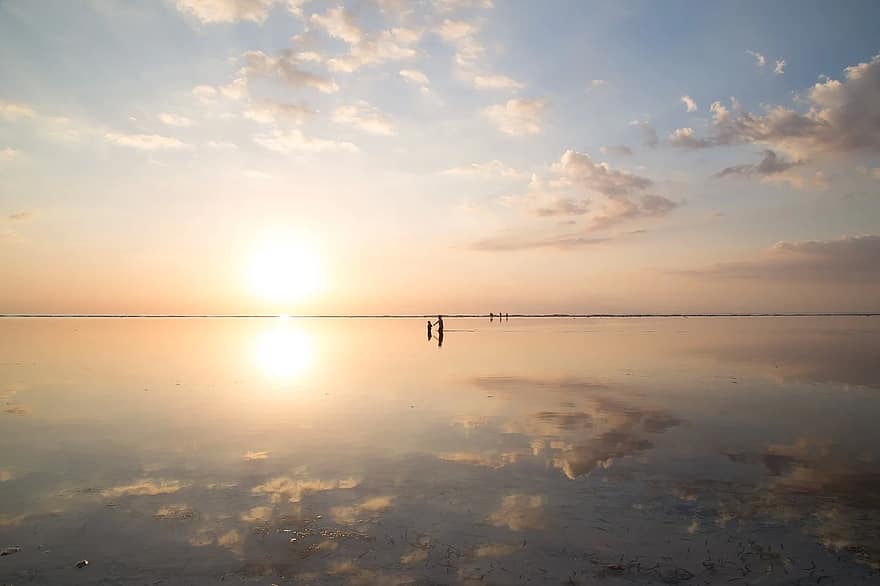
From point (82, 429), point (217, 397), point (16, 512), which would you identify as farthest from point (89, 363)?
point (16, 512)

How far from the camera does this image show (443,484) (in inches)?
506

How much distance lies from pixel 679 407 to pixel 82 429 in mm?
22643

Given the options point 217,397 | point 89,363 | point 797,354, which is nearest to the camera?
point 217,397

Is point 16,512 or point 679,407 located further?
point 679,407

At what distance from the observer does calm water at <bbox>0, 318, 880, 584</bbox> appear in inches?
345

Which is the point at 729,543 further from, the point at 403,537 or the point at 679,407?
the point at 679,407

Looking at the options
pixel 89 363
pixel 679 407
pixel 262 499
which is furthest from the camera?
pixel 89 363

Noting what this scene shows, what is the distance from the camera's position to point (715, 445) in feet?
53.9

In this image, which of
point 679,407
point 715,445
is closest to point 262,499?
point 715,445

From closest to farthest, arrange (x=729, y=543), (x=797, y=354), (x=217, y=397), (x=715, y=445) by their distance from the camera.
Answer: (x=729, y=543)
(x=715, y=445)
(x=217, y=397)
(x=797, y=354)

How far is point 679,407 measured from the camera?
22609 mm

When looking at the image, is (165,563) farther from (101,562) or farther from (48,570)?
(48,570)

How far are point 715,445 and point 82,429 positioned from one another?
821 inches

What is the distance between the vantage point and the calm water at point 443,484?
876 centimetres
